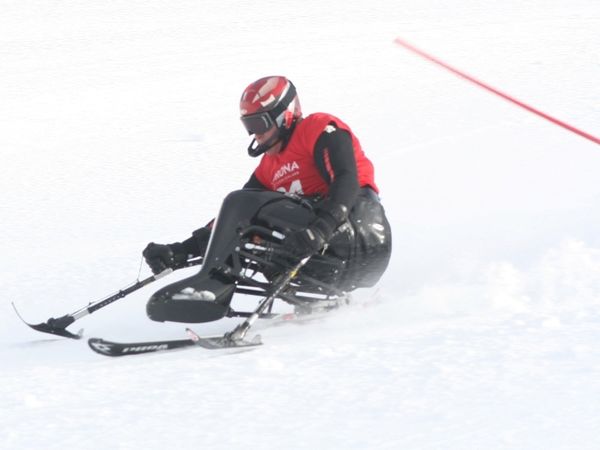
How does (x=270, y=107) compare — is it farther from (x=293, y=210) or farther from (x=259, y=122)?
(x=293, y=210)

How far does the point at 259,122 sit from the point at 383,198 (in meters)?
3.94

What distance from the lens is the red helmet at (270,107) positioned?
5941 millimetres

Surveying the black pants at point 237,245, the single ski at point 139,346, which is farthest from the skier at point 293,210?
the single ski at point 139,346

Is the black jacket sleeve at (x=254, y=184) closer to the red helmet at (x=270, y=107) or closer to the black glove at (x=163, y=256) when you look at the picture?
the red helmet at (x=270, y=107)

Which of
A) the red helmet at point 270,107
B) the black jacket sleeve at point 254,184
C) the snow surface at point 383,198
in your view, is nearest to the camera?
the snow surface at point 383,198

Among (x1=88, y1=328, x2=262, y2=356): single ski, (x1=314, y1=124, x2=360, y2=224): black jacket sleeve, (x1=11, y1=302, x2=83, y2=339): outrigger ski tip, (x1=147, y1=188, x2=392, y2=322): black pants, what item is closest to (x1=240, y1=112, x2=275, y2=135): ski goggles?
(x1=314, y1=124, x2=360, y2=224): black jacket sleeve

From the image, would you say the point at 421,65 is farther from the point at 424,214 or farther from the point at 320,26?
the point at 424,214

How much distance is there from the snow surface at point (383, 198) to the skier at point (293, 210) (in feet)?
1.03

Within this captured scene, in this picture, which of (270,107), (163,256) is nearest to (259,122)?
(270,107)

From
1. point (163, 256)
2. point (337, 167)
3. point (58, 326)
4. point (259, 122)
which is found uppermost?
point (259, 122)

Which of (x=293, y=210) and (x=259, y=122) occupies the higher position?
(x=259, y=122)

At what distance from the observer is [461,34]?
697 inches

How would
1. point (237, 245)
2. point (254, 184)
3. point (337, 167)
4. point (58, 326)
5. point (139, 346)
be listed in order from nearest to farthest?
point (139, 346), point (237, 245), point (337, 167), point (58, 326), point (254, 184)

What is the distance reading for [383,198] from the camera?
9.77 m
